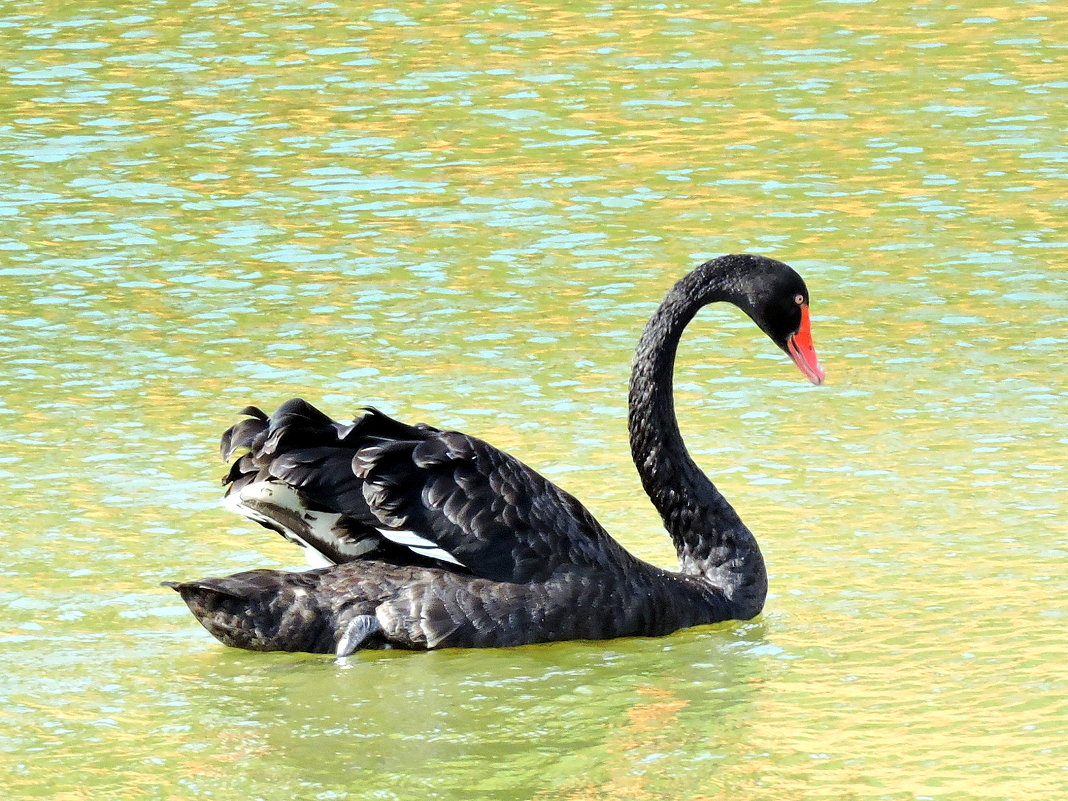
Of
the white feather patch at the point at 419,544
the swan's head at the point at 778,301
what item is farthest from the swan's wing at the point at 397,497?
the swan's head at the point at 778,301

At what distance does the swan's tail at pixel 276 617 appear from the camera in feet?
22.4

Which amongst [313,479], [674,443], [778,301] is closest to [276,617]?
[313,479]

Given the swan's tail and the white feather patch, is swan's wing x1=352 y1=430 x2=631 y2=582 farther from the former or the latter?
the swan's tail

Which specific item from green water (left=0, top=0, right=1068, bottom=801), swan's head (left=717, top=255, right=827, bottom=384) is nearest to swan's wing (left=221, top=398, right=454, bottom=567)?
green water (left=0, top=0, right=1068, bottom=801)

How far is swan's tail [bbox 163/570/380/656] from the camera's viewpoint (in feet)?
22.4

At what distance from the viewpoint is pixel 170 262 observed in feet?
38.6

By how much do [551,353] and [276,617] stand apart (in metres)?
3.49

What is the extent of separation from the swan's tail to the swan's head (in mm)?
1792

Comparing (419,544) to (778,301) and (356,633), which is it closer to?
(356,633)

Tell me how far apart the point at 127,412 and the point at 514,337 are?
6.45 feet

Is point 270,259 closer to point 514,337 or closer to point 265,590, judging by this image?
point 514,337

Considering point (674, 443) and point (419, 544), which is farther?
point (674, 443)

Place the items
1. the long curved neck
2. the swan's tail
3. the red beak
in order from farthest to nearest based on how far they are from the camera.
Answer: the red beak
the long curved neck
the swan's tail

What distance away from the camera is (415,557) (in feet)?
23.0
